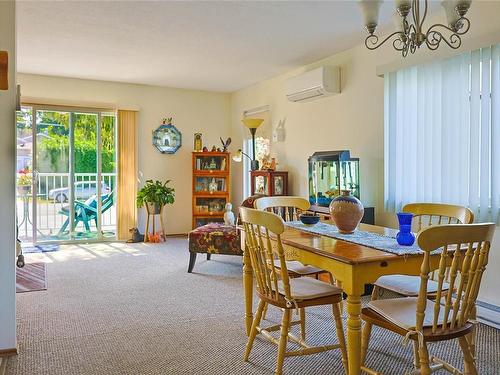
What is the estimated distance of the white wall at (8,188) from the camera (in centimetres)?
243

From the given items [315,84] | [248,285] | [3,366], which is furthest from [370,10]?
[3,366]

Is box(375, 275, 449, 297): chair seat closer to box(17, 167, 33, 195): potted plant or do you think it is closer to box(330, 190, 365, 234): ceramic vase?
box(330, 190, 365, 234): ceramic vase

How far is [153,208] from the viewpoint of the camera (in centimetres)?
638

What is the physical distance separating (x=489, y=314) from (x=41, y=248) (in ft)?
17.1

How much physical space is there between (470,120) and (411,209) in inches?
41.7

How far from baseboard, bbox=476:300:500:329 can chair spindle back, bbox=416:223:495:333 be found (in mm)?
1455

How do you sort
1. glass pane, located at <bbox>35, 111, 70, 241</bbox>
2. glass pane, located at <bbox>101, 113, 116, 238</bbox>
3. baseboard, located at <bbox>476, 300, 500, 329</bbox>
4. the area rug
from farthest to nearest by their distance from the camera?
glass pane, located at <bbox>101, 113, 116, 238</bbox>
glass pane, located at <bbox>35, 111, 70, 241</bbox>
the area rug
baseboard, located at <bbox>476, 300, 500, 329</bbox>

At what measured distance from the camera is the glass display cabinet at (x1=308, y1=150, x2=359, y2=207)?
163 inches

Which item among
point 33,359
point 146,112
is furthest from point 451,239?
point 146,112

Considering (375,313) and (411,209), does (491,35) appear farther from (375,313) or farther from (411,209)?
(375,313)

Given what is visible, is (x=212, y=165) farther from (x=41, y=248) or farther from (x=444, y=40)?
(x=444, y=40)

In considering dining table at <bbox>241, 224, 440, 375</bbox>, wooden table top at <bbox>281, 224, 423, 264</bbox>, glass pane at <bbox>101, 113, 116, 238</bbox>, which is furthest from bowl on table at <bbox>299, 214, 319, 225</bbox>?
glass pane at <bbox>101, 113, 116, 238</bbox>

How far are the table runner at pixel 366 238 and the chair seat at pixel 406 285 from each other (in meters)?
0.28

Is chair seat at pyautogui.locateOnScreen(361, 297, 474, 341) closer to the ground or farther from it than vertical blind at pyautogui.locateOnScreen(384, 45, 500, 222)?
closer to the ground
